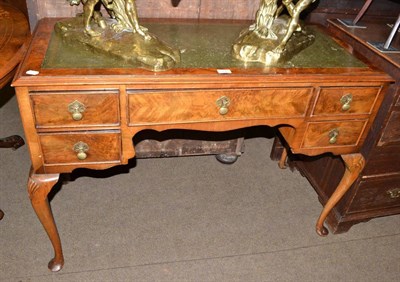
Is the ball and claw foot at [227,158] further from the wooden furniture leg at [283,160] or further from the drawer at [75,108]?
the drawer at [75,108]

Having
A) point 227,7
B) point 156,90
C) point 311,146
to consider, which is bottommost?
point 311,146

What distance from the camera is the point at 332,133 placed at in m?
1.55

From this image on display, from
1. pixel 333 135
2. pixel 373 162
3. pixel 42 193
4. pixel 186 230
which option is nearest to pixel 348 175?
pixel 373 162

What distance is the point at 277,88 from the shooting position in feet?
4.42

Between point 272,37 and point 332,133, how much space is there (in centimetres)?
48

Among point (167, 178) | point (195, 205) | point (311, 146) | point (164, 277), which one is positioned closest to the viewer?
point (311, 146)

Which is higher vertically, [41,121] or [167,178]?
[41,121]

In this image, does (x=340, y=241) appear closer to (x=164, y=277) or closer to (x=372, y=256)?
(x=372, y=256)

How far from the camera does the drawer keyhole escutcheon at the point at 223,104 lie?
4.37 ft

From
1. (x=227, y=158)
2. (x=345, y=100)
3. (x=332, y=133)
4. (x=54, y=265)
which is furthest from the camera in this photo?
(x=227, y=158)

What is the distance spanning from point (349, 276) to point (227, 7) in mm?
1466

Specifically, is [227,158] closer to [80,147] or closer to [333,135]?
[333,135]

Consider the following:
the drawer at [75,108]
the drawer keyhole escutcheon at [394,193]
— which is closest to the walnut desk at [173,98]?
the drawer at [75,108]

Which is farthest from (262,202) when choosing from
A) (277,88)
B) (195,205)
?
(277,88)
